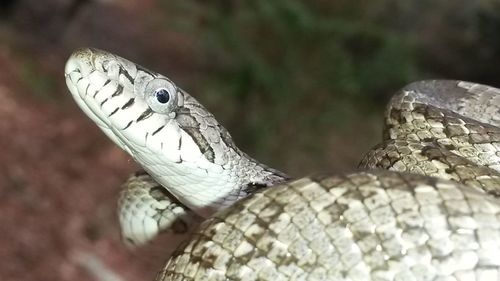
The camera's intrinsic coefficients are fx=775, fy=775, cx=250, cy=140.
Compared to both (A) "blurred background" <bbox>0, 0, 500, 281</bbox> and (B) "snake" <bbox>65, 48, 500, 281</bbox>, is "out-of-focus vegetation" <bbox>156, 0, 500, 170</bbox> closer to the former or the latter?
(A) "blurred background" <bbox>0, 0, 500, 281</bbox>

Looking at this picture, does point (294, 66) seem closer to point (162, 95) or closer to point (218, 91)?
point (218, 91)

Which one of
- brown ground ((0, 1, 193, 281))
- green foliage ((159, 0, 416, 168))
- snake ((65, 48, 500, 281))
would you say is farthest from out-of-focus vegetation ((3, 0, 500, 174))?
snake ((65, 48, 500, 281))

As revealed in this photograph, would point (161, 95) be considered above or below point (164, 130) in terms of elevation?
above

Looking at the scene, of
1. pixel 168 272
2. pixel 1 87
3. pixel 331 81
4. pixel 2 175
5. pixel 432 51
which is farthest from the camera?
pixel 432 51

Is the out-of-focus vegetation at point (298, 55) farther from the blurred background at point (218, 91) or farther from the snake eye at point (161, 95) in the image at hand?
the snake eye at point (161, 95)

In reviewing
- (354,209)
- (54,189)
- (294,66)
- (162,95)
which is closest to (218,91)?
(294,66)

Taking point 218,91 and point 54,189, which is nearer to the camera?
point 54,189

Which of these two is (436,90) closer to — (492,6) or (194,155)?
(194,155)

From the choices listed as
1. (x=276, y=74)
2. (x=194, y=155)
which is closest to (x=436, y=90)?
(x=194, y=155)
